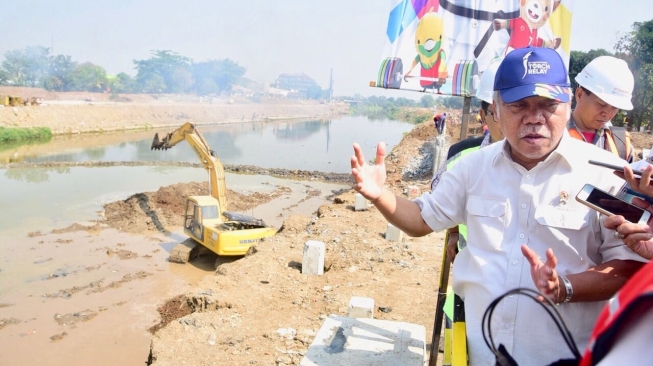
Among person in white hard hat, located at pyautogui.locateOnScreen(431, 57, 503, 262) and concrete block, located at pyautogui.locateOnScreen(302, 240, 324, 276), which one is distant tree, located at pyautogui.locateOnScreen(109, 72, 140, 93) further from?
person in white hard hat, located at pyautogui.locateOnScreen(431, 57, 503, 262)

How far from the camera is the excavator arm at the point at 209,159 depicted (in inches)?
458

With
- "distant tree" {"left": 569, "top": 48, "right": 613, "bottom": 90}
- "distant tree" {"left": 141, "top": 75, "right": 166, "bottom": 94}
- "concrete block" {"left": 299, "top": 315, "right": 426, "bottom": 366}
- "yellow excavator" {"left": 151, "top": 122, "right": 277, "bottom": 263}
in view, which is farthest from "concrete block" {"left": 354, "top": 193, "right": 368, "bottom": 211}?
"distant tree" {"left": 141, "top": 75, "right": 166, "bottom": 94}

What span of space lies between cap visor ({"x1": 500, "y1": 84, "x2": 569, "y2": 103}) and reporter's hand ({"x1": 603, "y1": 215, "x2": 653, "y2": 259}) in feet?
1.47

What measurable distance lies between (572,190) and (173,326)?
15.9ft

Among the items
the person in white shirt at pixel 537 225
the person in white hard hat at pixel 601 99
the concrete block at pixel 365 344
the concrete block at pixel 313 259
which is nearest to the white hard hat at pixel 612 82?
the person in white hard hat at pixel 601 99

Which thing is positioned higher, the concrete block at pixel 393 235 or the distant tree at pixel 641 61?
the distant tree at pixel 641 61

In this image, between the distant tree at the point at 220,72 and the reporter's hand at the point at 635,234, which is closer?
the reporter's hand at the point at 635,234

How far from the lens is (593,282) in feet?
5.52

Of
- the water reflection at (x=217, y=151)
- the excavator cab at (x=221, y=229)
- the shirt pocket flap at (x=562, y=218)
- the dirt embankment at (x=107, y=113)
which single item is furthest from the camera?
the dirt embankment at (x=107, y=113)

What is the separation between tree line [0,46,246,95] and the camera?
66188 millimetres

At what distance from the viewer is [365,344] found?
119 inches

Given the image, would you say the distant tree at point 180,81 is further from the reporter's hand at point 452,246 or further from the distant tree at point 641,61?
the reporter's hand at point 452,246

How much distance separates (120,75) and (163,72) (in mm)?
7661

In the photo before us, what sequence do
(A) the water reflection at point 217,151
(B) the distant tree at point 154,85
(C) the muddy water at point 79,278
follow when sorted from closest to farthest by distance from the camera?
(C) the muddy water at point 79,278, (A) the water reflection at point 217,151, (B) the distant tree at point 154,85
